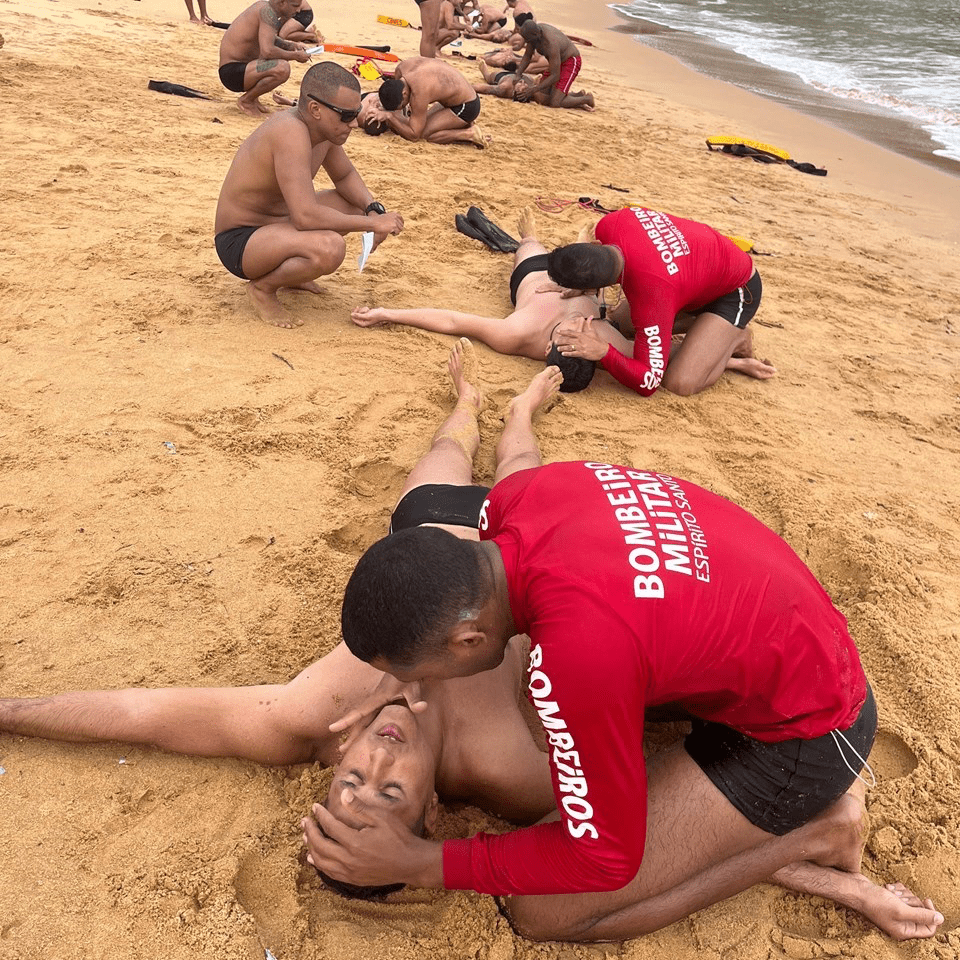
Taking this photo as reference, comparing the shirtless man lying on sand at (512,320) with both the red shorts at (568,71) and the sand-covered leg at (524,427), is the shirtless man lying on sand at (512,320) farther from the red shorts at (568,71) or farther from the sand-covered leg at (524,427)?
the red shorts at (568,71)

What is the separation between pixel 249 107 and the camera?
295 inches

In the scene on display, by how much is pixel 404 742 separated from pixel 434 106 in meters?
7.01

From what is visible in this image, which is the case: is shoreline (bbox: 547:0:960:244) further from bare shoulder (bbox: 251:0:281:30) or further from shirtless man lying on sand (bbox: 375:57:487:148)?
bare shoulder (bbox: 251:0:281:30)

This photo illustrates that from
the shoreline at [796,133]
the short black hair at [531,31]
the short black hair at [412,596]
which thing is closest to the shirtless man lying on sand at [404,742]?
the short black hair at [412,596]

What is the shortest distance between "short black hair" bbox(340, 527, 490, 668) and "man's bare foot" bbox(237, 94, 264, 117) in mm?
6869

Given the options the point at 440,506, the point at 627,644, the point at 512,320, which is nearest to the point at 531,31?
the point at 512,320

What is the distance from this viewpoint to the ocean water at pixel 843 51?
11844 mm

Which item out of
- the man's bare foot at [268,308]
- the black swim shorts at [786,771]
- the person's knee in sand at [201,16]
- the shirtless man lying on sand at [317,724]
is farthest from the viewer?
→ the person's knee in sand at [201,16]

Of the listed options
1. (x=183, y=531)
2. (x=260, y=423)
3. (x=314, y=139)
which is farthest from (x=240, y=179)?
(x=183, y=531)

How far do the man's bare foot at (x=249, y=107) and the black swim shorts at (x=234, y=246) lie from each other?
371 centimetres

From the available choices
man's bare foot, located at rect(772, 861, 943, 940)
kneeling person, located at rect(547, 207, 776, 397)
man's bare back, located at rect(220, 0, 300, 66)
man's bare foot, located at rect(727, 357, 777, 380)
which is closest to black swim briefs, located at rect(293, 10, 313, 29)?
man's bare back, located at rect(220, 0, 300, 66)

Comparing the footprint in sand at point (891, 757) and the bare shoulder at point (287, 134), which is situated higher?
the bare shoulder at point (287, 134)

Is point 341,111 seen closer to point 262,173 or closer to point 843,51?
point 262,173

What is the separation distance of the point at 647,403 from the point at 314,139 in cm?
212
